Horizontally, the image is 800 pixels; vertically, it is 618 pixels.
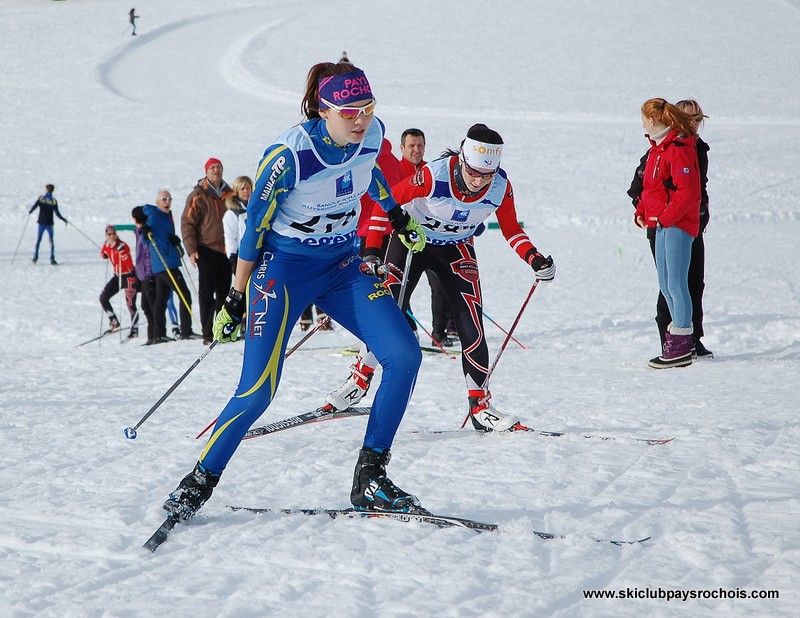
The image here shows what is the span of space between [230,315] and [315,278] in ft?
1.34

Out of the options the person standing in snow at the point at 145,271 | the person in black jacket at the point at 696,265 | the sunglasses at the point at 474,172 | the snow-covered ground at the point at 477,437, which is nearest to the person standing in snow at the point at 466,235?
the sunglasses at the point at 474,172

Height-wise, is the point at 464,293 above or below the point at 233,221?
below

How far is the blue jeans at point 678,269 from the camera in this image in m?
6.48

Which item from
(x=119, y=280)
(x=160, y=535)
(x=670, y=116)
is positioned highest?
(x=670, y=116)

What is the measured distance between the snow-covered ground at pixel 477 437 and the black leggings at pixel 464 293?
0.45 metres

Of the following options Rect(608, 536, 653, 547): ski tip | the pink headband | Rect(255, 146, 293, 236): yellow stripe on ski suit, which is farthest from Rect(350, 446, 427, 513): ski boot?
the pink headband

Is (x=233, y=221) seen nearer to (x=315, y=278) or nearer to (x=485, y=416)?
(x=485, y=416)

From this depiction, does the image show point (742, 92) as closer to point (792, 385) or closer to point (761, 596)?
point (792, 385)

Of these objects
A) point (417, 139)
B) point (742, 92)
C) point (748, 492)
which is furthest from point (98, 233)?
point (742, 92)

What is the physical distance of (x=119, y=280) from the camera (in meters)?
10.4

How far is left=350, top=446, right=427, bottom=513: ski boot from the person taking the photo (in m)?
3.50

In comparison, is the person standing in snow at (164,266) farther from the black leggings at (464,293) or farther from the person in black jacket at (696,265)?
the person in black jacket at (696,265)

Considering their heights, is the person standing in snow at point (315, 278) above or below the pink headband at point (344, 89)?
below

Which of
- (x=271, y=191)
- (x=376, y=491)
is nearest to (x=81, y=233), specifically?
(x=271, y=191)
